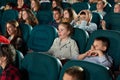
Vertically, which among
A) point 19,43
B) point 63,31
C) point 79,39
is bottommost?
point 19,43

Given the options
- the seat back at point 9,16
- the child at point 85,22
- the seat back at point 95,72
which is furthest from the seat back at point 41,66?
the seat back at point 9,16

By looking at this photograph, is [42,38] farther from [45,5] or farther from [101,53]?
[45,5]

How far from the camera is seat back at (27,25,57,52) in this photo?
3.99 metres

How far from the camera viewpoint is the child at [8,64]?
2.73 metres

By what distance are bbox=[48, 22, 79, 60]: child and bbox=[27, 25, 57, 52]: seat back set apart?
27cm

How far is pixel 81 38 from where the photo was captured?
3.58 metres

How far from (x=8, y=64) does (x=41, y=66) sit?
0.34 meters

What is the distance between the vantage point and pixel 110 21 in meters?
4.75

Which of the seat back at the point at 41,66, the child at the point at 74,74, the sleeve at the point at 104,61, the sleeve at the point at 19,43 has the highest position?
the child at the point at 74,74

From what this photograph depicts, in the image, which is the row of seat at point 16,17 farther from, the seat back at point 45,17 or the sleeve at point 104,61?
the sleeve at point 104,61

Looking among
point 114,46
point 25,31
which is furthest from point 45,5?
point 114,46

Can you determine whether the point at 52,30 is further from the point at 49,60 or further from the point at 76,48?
the point at 49,60

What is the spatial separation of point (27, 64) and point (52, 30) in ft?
3.99

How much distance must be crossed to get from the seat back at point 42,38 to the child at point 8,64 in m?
1.11
